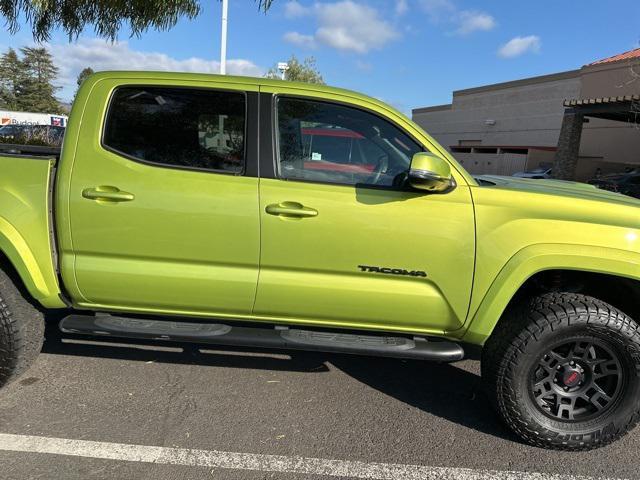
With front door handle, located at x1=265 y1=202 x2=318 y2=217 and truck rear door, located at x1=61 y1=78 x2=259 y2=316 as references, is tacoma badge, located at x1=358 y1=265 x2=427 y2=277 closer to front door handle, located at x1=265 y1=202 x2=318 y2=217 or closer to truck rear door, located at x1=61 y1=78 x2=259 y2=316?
front door handle, located at x1=265 y1=202 x2=318 y2=217

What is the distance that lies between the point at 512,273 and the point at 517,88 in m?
39.1

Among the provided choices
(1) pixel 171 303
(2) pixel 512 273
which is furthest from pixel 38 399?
(2) pixel 512 273

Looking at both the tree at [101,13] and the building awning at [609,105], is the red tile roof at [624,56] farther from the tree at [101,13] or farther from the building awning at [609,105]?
the tree at [101,13]

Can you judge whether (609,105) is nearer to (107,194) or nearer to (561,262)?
(561,262)

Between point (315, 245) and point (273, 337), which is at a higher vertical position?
point (315, 245)

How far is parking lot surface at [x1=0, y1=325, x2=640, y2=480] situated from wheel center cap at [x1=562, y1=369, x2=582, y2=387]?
406 mm

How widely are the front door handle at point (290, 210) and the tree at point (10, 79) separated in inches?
3365

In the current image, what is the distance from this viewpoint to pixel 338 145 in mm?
2977

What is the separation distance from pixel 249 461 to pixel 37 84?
295ft

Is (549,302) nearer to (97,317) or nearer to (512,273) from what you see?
(512,273)

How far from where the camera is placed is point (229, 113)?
298 centimetres

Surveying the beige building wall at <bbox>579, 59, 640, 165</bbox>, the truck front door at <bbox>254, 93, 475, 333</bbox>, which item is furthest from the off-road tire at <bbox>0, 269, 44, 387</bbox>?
the beige building wall at <bbox>579, 59, 640, 165</bbox>

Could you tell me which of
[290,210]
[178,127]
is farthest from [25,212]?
[290,210]

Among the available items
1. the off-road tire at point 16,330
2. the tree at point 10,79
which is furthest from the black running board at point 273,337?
the tree at point 10,79
